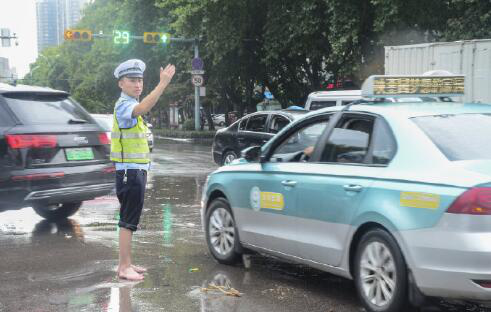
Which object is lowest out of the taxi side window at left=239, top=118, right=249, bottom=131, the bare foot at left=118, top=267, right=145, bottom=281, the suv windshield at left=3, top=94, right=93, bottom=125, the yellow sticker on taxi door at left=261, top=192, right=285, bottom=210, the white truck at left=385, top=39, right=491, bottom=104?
the bare foot at left=118, top=267, right=145, bottom=281

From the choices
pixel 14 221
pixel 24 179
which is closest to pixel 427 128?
pixel 24 179

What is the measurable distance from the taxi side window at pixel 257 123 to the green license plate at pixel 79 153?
23.1 feet

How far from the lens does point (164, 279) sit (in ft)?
19.7

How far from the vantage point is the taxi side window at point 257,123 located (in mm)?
15195

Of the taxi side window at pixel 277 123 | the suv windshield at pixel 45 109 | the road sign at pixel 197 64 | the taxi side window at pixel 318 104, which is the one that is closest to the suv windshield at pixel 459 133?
the suv windshield at pixel 45 109

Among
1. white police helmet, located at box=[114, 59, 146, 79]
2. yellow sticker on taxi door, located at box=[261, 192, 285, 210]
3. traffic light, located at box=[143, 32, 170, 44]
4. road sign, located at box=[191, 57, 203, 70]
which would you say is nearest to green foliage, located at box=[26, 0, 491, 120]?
road sign, located at box=[191, 57, 203, 70]

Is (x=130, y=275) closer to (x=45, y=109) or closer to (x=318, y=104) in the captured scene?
(x=45, y=109)

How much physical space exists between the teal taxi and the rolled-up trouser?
3.23 feet

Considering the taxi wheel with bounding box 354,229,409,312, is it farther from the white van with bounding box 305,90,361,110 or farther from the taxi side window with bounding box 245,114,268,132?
the white van with bounding box 305,90,361,110

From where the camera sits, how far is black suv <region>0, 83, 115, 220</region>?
25.2ft

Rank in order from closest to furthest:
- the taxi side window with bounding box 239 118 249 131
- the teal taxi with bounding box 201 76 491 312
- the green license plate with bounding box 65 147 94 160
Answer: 1. the teal taxi with bounding box 201 76 491 312
2. the green license plate with bounding box 65 147 94 160
3. the taxi side window with bounding box 239 118 249 131

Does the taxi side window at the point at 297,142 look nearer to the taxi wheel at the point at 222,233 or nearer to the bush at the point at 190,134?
the taxi wheel at the point at 222,233

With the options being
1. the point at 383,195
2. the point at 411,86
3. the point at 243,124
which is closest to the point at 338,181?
the point at 383,195

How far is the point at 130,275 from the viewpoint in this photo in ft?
19.4
